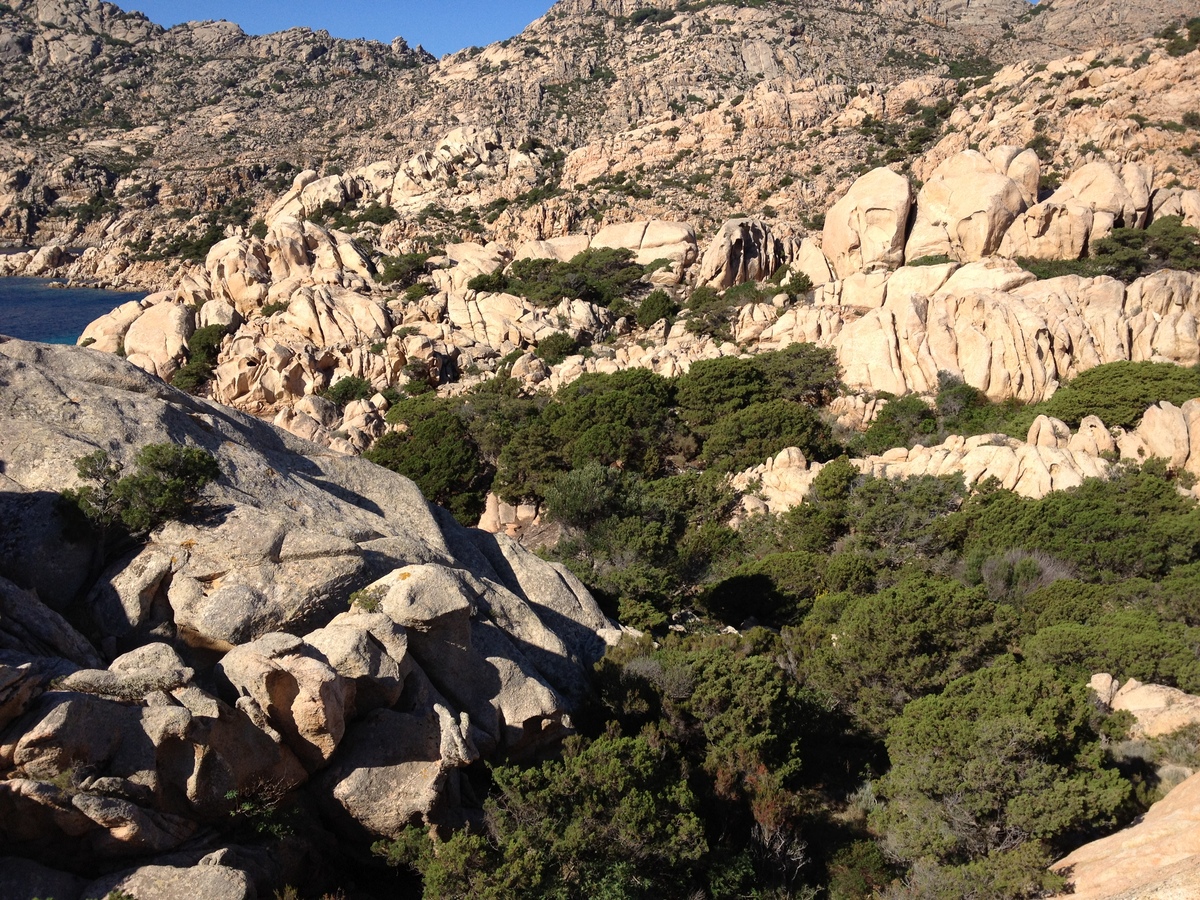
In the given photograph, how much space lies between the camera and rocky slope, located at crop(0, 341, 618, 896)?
744 centimetres

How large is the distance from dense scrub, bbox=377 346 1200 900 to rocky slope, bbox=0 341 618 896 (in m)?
1.00

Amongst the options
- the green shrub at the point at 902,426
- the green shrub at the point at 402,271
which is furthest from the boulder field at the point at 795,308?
the green shrub at the point at 902,426

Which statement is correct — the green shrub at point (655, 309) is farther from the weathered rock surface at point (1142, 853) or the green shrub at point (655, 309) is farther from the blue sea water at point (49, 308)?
the weathered rock surface at point (1142, 853)

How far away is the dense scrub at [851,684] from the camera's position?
10.0 meters

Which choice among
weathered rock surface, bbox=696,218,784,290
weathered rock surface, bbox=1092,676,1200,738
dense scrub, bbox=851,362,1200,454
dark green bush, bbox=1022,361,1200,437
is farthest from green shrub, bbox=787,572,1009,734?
weathered rock surface, bbox=696,218,784,290

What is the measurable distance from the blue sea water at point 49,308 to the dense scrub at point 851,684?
1870 inches

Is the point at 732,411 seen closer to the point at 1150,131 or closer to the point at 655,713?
the point at 655,713

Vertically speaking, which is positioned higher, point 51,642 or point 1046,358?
point 51,642

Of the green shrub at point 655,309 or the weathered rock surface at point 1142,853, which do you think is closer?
the weathered rock surface at point 1142,853

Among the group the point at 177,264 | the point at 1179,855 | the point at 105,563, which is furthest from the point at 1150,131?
the point at 177,264

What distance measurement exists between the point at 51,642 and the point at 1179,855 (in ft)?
41.6

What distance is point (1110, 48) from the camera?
209 feet

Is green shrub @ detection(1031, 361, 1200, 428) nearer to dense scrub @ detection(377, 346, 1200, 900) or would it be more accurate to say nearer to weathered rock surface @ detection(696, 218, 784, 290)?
dense scrub @ detection(377, 346, 1200, 900)

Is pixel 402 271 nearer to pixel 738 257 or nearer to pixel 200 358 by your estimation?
pixel 200 358
